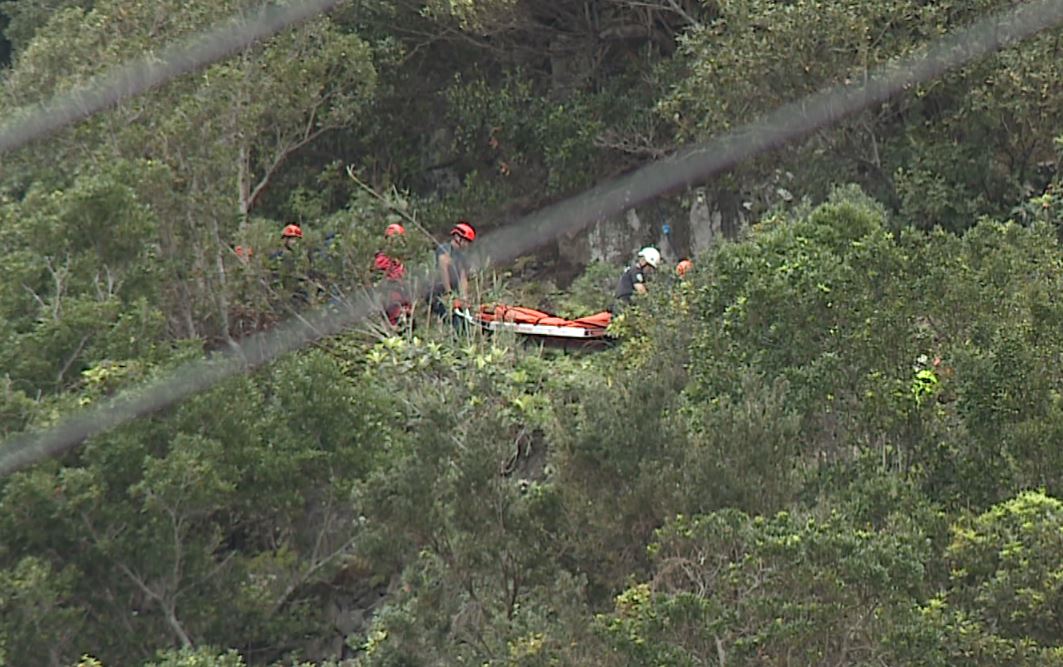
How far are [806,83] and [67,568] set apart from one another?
27.6ft

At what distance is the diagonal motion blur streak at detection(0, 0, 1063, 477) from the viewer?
16156 mm

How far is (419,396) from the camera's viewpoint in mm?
16078

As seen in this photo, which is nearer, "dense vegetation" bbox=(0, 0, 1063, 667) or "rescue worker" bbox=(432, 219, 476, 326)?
"dense vegetation" bbox=(0, 0, 1063, 667)

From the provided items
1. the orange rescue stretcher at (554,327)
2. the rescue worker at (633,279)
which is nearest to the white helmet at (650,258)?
the rescue worker at (633,279)

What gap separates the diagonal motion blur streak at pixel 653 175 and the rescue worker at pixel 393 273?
20cm

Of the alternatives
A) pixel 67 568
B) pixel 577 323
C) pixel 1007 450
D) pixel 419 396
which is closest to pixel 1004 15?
pixel 577 323

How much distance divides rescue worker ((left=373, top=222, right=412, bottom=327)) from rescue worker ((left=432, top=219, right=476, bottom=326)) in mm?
322

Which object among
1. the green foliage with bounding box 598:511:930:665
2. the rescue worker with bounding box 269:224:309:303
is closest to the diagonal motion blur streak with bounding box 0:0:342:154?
the rescue worker with bounding box 269:224:309:303

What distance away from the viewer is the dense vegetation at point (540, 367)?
1089 cm

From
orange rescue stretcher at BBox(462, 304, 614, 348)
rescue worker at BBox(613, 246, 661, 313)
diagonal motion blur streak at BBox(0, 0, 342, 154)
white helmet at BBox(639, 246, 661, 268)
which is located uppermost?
diagonal motion blur streak at BBox(0, 0, 342, 154)

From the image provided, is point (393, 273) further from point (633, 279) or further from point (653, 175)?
point (653, 175)

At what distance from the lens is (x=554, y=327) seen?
1942 centimetres

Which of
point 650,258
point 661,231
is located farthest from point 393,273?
point 661,231

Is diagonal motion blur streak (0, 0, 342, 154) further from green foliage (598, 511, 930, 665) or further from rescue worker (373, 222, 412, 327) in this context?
green foliage (598, 511, 930, 665)
